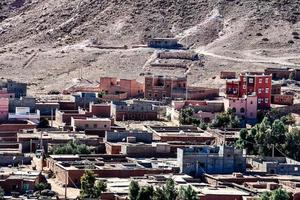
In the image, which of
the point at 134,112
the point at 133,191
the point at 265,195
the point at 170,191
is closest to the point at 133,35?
the point at 134,112

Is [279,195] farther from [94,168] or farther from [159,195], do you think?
[94,168]

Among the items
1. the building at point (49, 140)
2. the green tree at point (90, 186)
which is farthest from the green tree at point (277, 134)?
the green tree at point (90, 186)

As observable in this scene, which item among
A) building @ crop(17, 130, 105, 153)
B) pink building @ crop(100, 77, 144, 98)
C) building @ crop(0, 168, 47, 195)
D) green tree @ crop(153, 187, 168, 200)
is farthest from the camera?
pink building @ crop(100, 77, 144, 98)

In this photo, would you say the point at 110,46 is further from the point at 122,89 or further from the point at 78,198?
the point at 78,198

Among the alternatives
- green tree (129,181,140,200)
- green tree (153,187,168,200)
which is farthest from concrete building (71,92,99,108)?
green tree (153,187,168,200)

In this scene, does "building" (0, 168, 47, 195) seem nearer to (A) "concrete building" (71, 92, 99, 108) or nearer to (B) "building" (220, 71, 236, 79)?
(A) "concrete building" (71, 92, 99, 108)

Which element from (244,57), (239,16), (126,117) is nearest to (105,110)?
(126,117)
